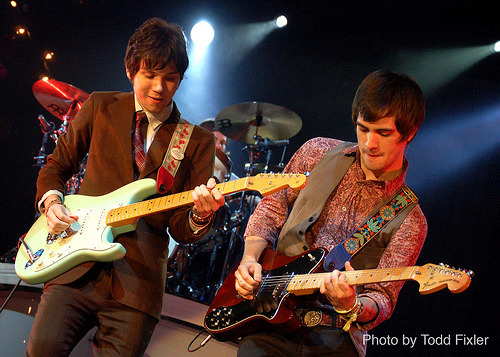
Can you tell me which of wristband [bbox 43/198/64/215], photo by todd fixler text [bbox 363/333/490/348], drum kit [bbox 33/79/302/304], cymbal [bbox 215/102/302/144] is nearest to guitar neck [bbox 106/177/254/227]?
wristband [bbox 43/198/64/215]

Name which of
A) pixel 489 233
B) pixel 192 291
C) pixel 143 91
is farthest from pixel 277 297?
pixel 489 233

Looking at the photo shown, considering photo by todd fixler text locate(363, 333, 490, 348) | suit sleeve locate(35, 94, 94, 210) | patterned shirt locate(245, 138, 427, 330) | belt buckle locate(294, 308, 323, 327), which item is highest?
suit sleeve locate(35, 94, 94, 210)

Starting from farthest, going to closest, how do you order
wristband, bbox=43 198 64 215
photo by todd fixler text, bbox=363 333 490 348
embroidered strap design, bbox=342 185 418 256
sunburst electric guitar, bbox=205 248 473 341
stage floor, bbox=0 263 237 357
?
photo by todd fixler text, bbox=363 333 490 348, stage floor, bbox=0 263 237 357, wristband, bbox=43 198 64 215, embroidered strap design, bbox=342 185 418 256, sunburst electric guitar, bbox=205 248 473 341

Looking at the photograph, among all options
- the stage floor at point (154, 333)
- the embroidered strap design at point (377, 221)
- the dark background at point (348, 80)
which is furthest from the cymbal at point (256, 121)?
the embroidered strap design at point (377, 221)

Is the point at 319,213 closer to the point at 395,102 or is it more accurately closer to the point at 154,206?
the point at 395,102

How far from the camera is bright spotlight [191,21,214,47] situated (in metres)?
7.18

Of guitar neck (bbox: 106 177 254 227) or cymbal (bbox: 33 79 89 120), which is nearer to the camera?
guitar neck (bbox: 106 177 254 227)

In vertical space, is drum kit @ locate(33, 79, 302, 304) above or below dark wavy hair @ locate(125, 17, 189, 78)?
below

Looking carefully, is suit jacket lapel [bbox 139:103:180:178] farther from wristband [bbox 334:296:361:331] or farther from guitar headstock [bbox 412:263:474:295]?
guitar headstock [bbox 412:263:474:295]

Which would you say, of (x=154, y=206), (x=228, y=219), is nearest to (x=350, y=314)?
(x=154, y=206)

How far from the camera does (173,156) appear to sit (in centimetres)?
236

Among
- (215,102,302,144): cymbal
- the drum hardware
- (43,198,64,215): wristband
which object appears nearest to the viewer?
(43,198,64,215): wristband

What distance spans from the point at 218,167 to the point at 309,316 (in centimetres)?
383

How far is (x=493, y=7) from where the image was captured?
217 inches
